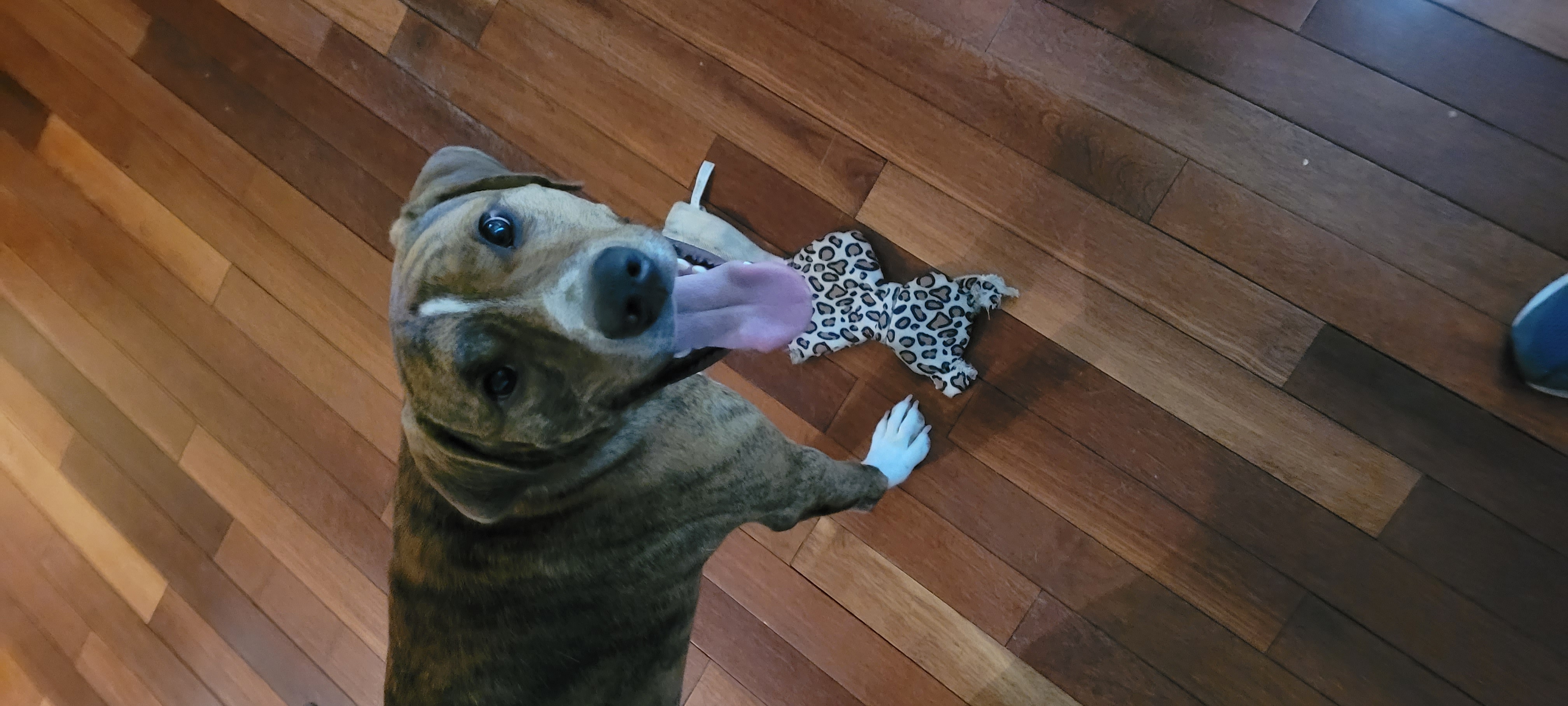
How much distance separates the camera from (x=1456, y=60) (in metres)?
2.04

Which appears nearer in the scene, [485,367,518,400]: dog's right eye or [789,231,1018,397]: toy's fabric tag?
[485,367,518,400]: dog's right eye

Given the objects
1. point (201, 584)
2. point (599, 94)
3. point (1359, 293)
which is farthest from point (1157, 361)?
point (201, 584)

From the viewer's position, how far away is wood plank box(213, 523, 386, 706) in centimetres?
275

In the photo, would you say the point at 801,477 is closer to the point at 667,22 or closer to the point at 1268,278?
the point at 1268,278

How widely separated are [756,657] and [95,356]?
9.16ft

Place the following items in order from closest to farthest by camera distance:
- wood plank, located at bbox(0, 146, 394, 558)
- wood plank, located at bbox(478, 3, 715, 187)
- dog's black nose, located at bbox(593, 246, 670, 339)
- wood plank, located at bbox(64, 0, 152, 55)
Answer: dog's black nose, located at bbox(593, 246, 670, 339), wood plank, located at bbox(478, 3, 715, 187), wood plank, located at bbox(0, 146, 394, 558), wood plank, located at bbox(64, 0, 152, 55)

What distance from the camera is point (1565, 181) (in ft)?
6.53

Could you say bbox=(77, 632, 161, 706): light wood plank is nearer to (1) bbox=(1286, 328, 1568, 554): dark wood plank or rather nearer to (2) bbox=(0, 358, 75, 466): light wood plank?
(2) bbox=(0, 358, 75, 466): light wood plank

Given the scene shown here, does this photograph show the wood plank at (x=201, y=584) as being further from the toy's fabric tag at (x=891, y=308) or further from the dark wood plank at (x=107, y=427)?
the toy's fabric tag at (x=891, y=308)

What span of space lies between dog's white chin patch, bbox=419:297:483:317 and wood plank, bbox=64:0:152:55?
2.87m

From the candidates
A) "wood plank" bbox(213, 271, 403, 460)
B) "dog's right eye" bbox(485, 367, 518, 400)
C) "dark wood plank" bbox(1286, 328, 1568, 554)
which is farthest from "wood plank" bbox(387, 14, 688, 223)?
"dark wood plank" bbox(1286, 328, 1568, 554)

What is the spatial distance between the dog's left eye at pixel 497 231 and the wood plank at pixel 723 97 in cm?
125

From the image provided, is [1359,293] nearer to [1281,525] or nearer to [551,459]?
[1281,525]

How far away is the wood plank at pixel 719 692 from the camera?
95.9 inches
